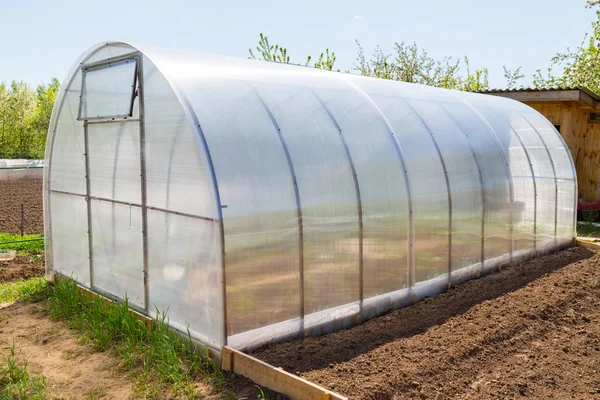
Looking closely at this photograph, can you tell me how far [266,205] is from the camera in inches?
212

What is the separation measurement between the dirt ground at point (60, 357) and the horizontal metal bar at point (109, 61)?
3.30m

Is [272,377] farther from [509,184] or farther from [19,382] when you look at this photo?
[509,184]

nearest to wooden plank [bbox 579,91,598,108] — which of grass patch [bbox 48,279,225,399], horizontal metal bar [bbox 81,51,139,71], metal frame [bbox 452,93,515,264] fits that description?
metal frame [bbox 452,93,515,264]

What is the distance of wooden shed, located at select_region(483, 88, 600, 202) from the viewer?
44.5ft

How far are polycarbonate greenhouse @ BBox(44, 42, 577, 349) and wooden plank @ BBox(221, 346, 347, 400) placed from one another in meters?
0.24

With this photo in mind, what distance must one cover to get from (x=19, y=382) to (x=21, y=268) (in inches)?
189

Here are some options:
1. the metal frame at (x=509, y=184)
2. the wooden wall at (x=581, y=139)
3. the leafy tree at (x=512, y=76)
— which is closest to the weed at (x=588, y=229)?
the wooden wall at (x=581, y=139)

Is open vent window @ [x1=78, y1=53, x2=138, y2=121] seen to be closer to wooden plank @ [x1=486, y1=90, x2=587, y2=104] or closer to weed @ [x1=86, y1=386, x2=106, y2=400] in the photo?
weed @ [x1=86, y1=386, x2=106, y2=400]

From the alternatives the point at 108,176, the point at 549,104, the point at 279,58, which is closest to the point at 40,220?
the point at 108,176

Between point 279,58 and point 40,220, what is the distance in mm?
16065

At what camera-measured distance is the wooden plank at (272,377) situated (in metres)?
4.18

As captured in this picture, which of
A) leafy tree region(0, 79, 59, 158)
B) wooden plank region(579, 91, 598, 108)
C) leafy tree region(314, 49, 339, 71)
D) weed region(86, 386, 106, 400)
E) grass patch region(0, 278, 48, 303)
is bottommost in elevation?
weed region(86, 386, 106, 400)

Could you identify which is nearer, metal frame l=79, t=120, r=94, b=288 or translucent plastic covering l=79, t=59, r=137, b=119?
translucent plastic covering l=79, t=59, r=137, b=119

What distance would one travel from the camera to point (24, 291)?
26.1 feet
